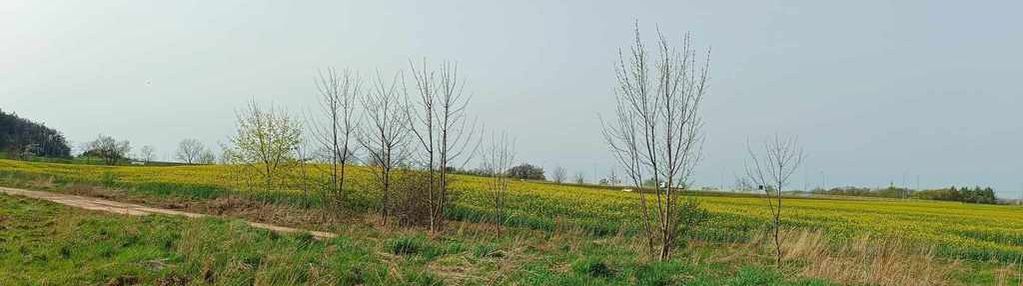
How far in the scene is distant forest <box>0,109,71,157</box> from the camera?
95750 mm

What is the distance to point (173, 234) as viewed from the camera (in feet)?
39.9

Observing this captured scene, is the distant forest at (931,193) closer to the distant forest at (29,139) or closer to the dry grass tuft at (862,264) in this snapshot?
the dry grass tuft at (862,264)

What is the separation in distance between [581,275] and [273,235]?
21.0ft

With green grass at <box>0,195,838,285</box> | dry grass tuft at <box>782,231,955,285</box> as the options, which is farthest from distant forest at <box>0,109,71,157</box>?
dry grass tuft at <box>782,231,955,285</box>

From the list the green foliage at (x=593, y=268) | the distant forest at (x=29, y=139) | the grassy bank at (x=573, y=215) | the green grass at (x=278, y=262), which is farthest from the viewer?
the distant forest at (x=29, y=139)

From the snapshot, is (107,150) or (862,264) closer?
(862,264)

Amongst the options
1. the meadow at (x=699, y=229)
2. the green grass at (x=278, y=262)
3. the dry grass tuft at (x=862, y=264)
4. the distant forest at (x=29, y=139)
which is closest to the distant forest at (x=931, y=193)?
the meadow at (x=699, y=229)

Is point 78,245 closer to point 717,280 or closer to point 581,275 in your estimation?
point 581,275

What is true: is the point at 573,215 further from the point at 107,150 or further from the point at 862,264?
the point at 107,150

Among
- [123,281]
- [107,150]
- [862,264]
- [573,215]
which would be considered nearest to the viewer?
[123,281]

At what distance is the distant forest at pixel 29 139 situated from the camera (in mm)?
95750

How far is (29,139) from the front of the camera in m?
104

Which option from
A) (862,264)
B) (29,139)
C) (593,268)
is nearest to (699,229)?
(862,264)

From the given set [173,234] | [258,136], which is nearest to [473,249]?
[173,234]
